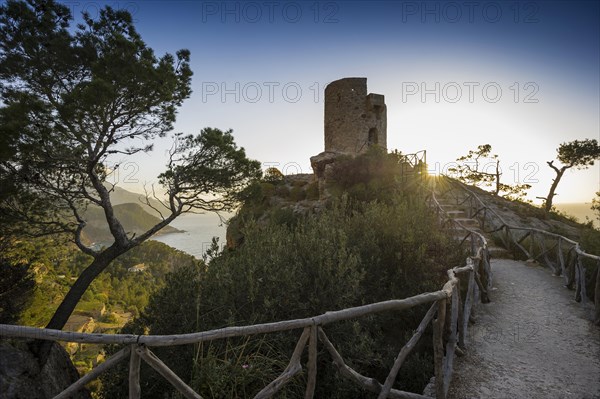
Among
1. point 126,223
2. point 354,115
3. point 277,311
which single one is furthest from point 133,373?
point 126,223

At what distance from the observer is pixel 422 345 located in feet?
13.9

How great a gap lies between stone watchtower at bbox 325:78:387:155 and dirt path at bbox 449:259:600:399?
15.5 meters

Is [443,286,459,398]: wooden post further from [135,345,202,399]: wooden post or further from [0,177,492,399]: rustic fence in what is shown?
[135,345,202,399]: wooden post

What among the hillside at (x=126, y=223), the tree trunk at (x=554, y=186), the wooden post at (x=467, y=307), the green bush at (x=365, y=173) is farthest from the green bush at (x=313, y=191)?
the hillside at (x=126, y=223)

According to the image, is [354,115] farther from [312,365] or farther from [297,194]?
[312,365]

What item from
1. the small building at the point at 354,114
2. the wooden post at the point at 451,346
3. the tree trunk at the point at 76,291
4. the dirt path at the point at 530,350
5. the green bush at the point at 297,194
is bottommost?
the tree trunk at the point at 76,291

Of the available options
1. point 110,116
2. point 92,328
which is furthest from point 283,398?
point 92,328

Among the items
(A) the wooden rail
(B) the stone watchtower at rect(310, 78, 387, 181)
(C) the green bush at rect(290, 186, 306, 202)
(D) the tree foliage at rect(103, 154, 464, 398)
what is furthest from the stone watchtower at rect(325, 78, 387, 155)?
(A) the wooden rail

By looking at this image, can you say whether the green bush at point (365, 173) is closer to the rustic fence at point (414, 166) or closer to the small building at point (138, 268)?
the rustic fence at point (414, 166)

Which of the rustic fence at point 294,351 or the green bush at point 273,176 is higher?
the green bush at point 273,176

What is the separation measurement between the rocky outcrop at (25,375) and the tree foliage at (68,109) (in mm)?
4902

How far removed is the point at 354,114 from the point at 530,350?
18660mm

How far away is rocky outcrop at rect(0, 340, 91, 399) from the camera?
4.15 meters

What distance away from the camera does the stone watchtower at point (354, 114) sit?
20.7 m
